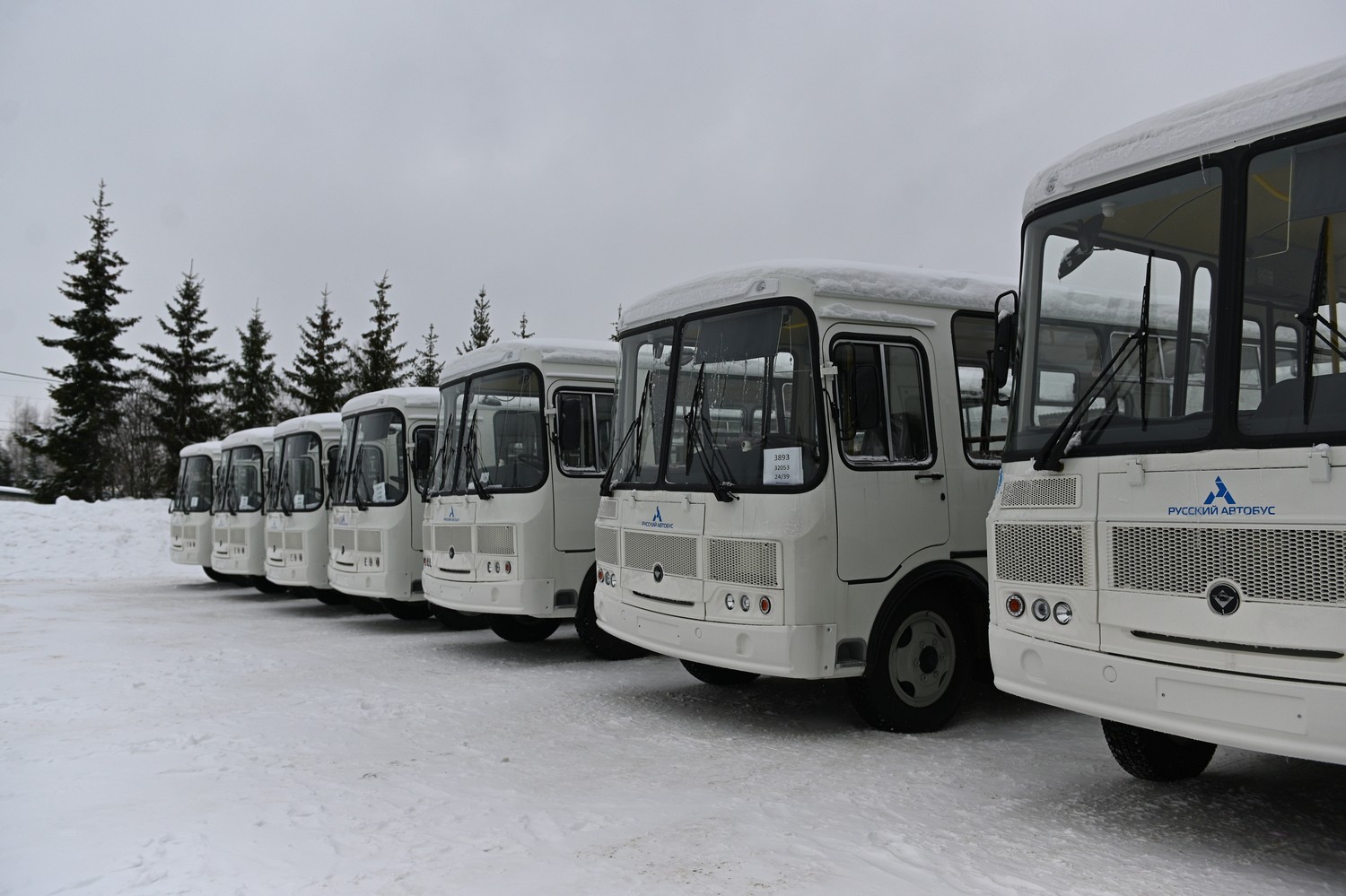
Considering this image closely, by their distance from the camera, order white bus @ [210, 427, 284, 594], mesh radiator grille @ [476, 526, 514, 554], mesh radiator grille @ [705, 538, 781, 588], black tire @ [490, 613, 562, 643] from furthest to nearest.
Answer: white bus @ [210, 427, 284, 594]
black tire @ [490, 613, 562, 643]
mesh radiator grille @ [476, 526, 514, 554]
mesh radiator grille @ [705, 538, 781, 588]

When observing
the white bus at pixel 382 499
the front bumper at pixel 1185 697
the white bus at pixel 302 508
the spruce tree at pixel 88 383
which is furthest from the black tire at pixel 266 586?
the spruce tree at pixel 88 383

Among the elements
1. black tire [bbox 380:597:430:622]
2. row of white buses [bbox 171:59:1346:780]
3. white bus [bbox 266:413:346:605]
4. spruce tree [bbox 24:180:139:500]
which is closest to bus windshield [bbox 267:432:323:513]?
white bus [bbox 266:413:346:605]

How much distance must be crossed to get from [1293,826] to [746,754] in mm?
2990

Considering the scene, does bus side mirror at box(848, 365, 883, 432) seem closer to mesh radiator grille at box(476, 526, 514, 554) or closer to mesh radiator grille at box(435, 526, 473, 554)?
mesh radiator grille at box(476, 526, 514, 554)

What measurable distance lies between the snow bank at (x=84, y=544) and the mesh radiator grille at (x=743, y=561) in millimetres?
19617

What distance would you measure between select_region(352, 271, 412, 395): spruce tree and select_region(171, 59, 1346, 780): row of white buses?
36626mm

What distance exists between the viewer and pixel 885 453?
24.2 feet

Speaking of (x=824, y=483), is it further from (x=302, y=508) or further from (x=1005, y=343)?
(x=302, y=508)

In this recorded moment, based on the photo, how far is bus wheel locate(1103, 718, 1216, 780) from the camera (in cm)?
587

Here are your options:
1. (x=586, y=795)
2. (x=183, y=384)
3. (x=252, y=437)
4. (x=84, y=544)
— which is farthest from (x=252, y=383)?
(x=586, y=795)

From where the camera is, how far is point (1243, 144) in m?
4.82

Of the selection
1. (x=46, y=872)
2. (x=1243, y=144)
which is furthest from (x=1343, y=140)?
(x=46, y=872)

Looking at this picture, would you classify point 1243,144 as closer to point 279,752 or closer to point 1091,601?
point 1091,601

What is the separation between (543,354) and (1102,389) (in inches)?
250
